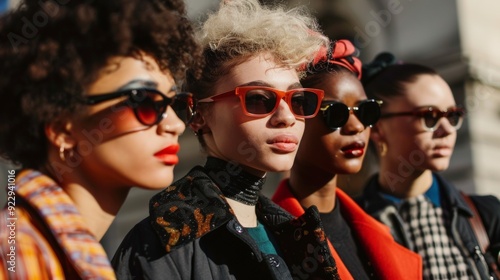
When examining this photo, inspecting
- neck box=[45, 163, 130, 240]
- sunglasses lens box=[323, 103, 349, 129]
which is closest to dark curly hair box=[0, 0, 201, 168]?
neck box=[45, 163, 130, 240]

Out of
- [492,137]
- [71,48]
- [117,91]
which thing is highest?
[71,48]

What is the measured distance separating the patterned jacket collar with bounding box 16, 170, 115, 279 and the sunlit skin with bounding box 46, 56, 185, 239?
9 centimetres

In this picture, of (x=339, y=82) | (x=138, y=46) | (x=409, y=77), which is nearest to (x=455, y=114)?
(x=409, y=77)

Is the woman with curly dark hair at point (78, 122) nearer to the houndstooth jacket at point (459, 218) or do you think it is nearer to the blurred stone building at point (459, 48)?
the houndstooth jacket at point (459, 218)

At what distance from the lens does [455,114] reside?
3.92 metres

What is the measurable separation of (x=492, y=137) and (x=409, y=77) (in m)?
4.78

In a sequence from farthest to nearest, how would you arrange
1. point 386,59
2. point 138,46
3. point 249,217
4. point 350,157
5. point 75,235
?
point 386,59
point 350,157
point 249,217
point 138,46
point 75,235

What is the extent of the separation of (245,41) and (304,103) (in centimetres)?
34

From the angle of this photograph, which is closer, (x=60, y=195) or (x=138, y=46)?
(x=60, y=195)

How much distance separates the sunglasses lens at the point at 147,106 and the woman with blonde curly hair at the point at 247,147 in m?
0.44

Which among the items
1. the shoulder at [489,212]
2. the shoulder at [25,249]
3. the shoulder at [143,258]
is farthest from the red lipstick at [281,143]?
the shoulder at [489,212]

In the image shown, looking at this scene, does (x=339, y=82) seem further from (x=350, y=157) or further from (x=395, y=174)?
(x=395, y=174)

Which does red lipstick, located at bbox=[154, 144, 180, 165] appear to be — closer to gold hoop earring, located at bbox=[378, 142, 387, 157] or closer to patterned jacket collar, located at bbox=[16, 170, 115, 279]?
patterned jacket collar, located at bbox=[16, 170, 115, 279]

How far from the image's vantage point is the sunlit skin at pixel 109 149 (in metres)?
2.11
